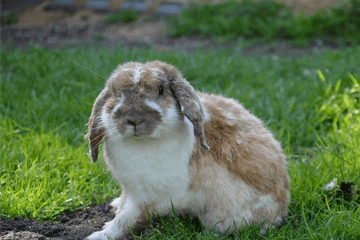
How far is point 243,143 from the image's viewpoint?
2775 millimetres

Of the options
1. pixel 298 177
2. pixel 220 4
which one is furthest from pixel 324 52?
pixel 298 177

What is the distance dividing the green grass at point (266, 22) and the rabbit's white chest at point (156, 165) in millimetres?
5217

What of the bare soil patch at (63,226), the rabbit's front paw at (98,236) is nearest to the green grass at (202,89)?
the bare soil patch at (63,226)

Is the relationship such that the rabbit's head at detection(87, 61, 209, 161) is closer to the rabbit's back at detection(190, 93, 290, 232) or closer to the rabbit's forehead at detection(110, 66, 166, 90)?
the rabbit's forehead at detection(110, 66, 166, 90)

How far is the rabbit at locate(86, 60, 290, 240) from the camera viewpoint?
2455mm

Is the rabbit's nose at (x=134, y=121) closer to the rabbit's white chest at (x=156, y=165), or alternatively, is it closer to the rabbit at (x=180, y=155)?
the rabbit at (x=180, y=155)

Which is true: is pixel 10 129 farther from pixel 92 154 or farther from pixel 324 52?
pixel 324 52

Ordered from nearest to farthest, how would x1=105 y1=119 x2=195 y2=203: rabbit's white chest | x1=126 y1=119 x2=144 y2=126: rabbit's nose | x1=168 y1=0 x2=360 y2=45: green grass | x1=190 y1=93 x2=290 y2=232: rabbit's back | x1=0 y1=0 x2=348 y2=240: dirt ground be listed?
x1=126 y1=119 x2=144 y2=126: rabbit's nose < x1=105 y1=119 x2=195 y2=203: rabbit's white chest < x1=190 y1=93 x2=290 y2=232: rabbit's back < x1=0 y1=0 x2=348 y2=240: dirt ground < x1=168 y1=0 x2=360 y2=45: green grass

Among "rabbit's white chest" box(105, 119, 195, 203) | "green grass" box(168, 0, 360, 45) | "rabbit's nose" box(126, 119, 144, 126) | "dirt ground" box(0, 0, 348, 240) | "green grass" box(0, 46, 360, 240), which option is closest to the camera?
"rabbit's nose" box(126, 119, 144, 126)

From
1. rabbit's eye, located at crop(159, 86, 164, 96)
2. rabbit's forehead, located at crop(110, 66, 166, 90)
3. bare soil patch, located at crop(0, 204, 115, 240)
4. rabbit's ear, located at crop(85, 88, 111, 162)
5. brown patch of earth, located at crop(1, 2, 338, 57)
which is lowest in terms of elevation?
bare soil patch, located at crop(0, 204, 115, 240)

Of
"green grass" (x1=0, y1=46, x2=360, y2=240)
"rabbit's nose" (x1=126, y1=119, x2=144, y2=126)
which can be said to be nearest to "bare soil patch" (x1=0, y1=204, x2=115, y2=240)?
"green grass" (x1=0, y1=46, x2=360, y2=240)

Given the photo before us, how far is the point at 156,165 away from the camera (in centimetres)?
256

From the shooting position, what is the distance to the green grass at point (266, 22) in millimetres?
7430

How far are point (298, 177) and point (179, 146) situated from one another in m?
1.14
